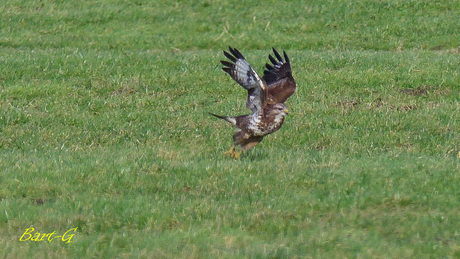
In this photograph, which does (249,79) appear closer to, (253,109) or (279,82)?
(253,109)

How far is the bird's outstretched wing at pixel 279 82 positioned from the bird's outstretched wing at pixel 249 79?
0.29m

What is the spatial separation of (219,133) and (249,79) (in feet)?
6.91

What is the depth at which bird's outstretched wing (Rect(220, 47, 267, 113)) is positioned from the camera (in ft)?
34.8

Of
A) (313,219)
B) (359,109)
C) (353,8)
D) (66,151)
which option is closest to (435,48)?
(353,8)

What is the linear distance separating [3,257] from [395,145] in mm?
6666

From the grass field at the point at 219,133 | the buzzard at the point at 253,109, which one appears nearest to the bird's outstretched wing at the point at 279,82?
the buzzard at the point at 253,109

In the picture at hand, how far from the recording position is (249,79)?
1073 centimetres

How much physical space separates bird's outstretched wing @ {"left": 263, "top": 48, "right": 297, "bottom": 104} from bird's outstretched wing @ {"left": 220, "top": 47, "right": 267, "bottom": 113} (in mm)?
291

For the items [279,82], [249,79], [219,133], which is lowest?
[219,133]

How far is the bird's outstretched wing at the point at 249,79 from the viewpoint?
34.8 feet
